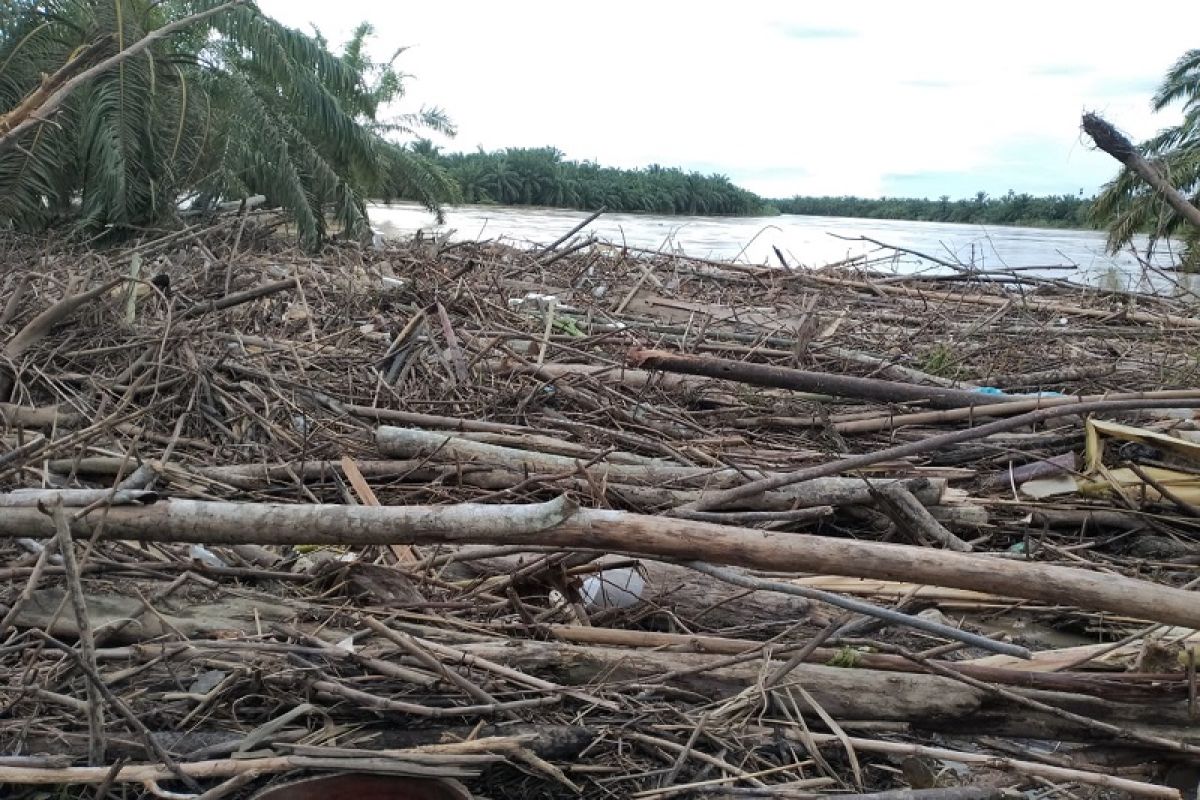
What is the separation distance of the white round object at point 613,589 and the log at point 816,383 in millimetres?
1961

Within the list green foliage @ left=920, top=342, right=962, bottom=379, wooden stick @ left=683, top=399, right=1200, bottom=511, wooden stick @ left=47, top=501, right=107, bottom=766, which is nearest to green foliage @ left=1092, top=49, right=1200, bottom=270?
green foliage @ left=920, top=342, right=962, bottom=379

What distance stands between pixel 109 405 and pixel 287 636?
8.54ft

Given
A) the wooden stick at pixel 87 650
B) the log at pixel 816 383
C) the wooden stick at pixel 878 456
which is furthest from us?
the log at pixel 816 383

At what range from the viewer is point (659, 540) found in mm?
2326

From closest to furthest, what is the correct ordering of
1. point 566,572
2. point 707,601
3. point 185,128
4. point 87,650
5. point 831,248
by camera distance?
point 87,650
point 566,572
point 707,601
point 185,128
point 831,248

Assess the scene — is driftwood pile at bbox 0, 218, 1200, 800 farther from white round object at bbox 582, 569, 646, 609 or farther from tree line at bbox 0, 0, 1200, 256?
tree line at bbox 0, 0, 1200, 256

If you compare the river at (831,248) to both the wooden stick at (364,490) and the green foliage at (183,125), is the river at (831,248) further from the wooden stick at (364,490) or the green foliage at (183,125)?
the wooden stick at (364,490)

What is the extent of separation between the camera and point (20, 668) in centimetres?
246

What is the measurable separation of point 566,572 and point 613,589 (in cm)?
22

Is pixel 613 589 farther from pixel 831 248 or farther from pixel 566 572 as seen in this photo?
pixel 831 248

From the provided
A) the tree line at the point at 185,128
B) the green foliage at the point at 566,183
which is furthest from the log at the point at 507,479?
the green foliage at the point at 566,183

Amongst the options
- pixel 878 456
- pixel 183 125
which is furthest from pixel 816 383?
pixel 183 125

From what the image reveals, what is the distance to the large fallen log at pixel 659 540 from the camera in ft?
7.61

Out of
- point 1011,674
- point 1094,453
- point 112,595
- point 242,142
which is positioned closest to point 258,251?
point 242,142
